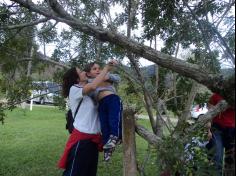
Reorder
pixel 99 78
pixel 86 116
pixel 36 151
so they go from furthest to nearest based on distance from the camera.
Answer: pixel 36 151 < pixel 86 116 < pixel 99 78

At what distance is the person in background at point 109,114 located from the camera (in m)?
4.14

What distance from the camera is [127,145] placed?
14.7 feet

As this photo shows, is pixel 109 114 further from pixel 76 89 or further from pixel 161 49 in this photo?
pixel 161 49

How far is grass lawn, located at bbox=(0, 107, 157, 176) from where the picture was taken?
8.91 meters

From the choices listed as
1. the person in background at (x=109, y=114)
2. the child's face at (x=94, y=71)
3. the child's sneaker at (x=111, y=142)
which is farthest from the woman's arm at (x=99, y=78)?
the child's sneaker at (x=111, y=142)

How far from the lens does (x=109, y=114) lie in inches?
164

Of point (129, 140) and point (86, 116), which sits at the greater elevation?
point (86, 116)

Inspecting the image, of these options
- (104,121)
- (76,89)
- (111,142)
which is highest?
(76,89)

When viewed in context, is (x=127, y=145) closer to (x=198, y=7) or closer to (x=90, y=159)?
(x=90, y=159)

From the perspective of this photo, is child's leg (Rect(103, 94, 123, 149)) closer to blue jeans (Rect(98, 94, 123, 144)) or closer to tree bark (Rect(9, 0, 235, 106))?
blue jeans (Rect(98, 94, 123, 144))

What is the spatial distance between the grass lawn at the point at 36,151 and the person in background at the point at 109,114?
1778 millimetres

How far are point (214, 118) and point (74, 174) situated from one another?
6.42 ft

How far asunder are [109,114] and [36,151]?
→ 7.33 metres

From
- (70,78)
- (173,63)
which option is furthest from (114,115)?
(173,63)
